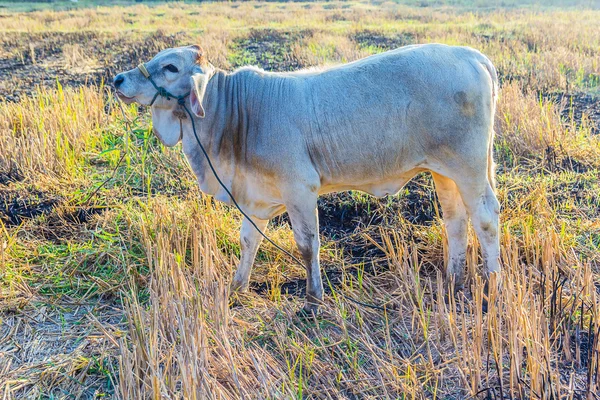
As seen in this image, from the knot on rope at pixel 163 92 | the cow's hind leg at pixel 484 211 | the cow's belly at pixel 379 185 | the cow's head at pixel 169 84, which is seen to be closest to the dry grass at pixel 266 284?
the cow's hind leg at pixel 484 211

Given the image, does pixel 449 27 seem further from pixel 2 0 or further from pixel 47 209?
pixel 2 0

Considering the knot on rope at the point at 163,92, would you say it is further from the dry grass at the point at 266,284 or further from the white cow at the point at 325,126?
the dry grass at the point at 266,284

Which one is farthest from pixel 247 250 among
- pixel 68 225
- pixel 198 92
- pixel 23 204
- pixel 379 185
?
pixel 23 204

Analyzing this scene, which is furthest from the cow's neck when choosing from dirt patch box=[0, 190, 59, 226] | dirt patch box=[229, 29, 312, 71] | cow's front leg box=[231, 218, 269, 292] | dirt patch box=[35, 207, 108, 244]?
dirt patch box=[229, 29, 312, 71]

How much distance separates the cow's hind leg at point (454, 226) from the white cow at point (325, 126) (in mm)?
175

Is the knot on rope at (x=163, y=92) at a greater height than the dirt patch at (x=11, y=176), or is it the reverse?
the knot on rope at (x=163, y=92)

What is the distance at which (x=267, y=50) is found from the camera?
1207 cm

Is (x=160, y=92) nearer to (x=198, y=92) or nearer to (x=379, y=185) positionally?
(x=198, y=92)

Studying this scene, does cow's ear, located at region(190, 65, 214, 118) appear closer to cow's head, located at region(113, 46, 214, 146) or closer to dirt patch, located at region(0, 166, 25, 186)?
cow's head, located at region(113, 46, 214, 146)

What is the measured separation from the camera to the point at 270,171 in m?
3.34

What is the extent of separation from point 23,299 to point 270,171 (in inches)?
64.9

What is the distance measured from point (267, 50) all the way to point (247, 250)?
29.2 ft

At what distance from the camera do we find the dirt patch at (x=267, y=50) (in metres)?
10.2

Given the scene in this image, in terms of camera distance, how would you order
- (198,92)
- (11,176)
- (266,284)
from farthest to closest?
(11,176)
(266,284)
(198,92)
